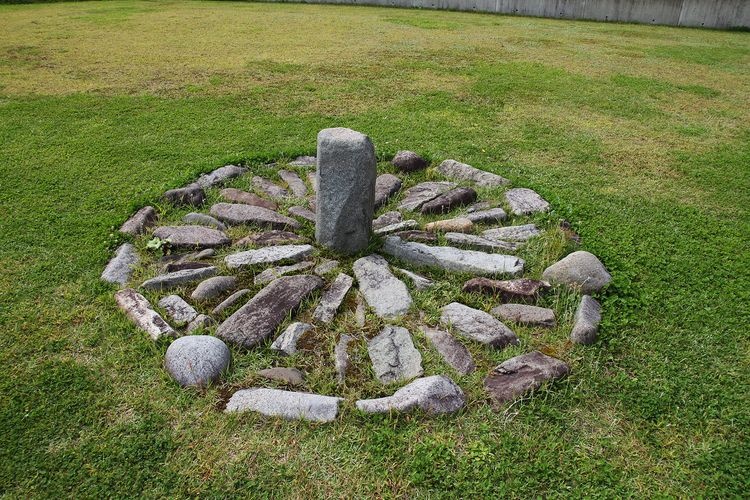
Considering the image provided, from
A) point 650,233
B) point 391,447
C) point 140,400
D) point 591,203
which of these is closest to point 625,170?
point 591,203

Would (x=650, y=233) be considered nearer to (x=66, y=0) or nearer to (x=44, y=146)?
(x=44, y=146)

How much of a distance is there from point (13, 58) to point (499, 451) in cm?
1194

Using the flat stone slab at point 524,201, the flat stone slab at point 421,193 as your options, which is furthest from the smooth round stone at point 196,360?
the flat stone slab at point 524,201

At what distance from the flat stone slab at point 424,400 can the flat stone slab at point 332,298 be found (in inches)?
31.0

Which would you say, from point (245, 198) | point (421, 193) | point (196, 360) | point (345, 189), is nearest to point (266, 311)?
point (196, 360)

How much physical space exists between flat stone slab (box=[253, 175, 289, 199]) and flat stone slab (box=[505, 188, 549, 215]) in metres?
2.13

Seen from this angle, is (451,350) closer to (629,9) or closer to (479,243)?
(479,243)

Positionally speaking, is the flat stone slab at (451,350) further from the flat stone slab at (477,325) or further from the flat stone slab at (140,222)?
the flat stone slab at (140,222)

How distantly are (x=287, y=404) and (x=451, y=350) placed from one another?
1.06 metres

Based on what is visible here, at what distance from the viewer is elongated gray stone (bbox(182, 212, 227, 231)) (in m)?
4.67

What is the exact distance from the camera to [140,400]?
305cm

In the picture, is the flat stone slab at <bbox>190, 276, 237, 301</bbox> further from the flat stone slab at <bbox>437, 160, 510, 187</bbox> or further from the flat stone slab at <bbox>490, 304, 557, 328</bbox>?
the flat stone slab at <bbox>437, 160, 510, 187</bbox>

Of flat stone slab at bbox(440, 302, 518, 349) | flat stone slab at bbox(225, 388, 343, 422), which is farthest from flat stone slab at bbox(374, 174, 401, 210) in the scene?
flat stone slab at bbox(225, 388, 343, 422)

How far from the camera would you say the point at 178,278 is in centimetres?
394
